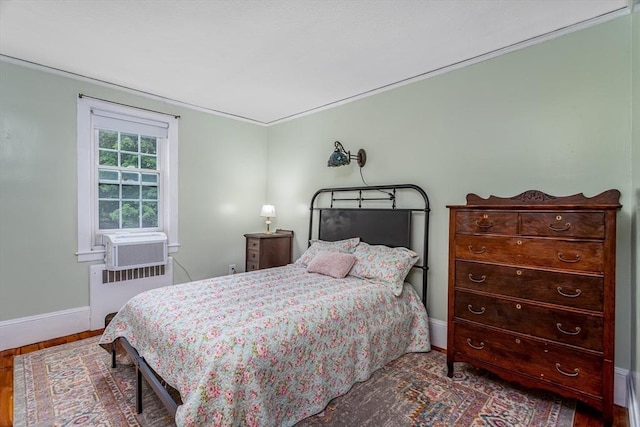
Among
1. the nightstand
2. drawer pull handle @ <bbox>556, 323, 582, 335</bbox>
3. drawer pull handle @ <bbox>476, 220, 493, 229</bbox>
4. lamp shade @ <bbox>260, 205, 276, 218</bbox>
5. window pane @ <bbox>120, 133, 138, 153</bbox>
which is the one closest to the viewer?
drawer pull handle @ <bbox>556, 323, 582, 335</bbox>

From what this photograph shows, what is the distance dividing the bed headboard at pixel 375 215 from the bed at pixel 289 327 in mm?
12

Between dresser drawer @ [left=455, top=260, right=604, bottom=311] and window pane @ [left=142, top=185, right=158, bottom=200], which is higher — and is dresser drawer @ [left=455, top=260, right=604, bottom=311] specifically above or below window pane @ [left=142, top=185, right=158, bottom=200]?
below

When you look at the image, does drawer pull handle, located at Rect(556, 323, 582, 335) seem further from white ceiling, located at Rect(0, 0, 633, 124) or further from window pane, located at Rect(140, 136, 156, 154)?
window pane, located at Rect(140, 136, 156, 154)

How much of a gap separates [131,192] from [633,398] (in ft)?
14.7

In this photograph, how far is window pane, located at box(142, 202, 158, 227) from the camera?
3.63m

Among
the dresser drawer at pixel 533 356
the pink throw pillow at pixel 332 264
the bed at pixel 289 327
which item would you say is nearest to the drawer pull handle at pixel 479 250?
the dresser drawer at pixel 533 356

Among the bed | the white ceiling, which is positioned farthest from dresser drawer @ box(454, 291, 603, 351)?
the white ceiling

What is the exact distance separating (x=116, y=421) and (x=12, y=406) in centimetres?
75

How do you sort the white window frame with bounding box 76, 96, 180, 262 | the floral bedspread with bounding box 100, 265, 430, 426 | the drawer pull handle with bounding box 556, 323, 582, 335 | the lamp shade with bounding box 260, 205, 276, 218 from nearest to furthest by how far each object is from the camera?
the floral bedspread with bounding box 100, 265, 430, 426, the drawer pull handle with bounding box 556, 323, 582, 335, the white window frame with bounding box 76, 96, 180, 262, the lamp shade with bounding box 260, 205, 276, 218

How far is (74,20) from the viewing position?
2.17 meters

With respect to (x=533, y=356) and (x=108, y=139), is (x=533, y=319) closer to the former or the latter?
(x=533, y=356)

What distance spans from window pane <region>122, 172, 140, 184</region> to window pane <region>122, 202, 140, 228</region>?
24 cm

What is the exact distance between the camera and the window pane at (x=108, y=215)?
3320mm

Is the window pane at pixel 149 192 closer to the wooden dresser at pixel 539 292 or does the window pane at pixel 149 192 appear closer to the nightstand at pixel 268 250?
the nightstand at pixel 268 250
